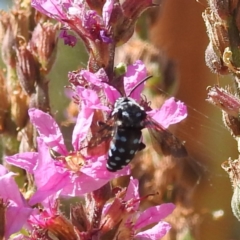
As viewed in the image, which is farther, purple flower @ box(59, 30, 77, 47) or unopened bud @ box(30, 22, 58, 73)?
unopened bud @ box(30, 22, 58, 73)

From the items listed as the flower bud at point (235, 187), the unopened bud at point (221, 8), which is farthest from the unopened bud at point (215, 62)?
the flower bud at point (235, 187)

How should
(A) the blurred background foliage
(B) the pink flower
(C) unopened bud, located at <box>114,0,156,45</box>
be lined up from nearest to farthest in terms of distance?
(B) the pink flower < (C) unopened bud, located at <box>114,0,156,45</box> < (A) the blurred background foliage

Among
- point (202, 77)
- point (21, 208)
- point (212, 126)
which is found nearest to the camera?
point (21, 208)

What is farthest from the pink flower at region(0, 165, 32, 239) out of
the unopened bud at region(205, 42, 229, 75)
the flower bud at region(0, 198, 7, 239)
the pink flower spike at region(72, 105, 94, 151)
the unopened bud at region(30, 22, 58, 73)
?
the unopened bud at region(30, 22, 58, 73)

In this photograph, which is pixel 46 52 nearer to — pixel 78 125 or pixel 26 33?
pixel 26 33

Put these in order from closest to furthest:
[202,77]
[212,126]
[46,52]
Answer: [46,52], [212,126], [202,77]

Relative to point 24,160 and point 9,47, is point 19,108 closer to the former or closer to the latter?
point 9,47

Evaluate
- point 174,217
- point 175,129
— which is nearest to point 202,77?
point 175,129

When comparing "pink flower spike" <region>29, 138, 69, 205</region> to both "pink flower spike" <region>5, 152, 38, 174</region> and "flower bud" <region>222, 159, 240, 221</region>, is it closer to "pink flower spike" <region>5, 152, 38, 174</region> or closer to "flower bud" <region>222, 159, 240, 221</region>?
"pink flower spike" <region>5, 152, 38, 174</region>
